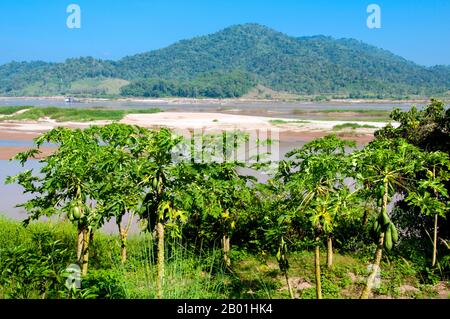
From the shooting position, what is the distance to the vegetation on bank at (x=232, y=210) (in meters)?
4.98

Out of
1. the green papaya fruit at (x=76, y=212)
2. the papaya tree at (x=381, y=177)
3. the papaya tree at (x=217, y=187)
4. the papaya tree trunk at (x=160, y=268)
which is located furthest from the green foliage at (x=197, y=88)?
the papaya tree trunk at (x=160, y=268)

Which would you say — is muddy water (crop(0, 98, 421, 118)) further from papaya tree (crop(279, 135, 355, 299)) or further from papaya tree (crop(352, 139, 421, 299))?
papaya tree (crop(352, 139, 421, 299))

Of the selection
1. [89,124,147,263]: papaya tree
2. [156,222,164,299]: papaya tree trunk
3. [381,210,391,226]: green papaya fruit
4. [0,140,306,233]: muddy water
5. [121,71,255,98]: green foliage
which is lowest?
[0,140,306,233]: muddy water

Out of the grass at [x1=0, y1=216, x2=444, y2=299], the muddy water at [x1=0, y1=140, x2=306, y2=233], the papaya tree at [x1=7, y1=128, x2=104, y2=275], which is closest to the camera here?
the grass at [x1=0, y1=216, x2=444, y2=299]

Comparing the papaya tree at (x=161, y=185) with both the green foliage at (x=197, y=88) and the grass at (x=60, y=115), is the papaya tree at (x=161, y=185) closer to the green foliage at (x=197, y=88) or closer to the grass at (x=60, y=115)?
the grass at (x=60, y=115)

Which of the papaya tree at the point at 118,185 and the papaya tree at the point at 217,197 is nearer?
the papaya tree at the point at 118,185

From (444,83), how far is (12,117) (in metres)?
168

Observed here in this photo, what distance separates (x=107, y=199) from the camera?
17.3ft

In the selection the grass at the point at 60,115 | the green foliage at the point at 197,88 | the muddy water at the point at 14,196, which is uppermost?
the green foliage at the point at 197,88

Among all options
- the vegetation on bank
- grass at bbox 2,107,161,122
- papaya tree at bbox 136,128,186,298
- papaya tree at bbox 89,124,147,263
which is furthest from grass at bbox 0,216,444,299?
grass at bbox 2,107,161,122

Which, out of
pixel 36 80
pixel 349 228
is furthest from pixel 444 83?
pixel 349 228

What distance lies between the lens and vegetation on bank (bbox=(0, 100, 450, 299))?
16.3 feet

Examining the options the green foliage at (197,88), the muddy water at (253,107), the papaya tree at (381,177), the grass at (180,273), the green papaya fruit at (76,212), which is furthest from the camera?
the green foliage at (197,88)
